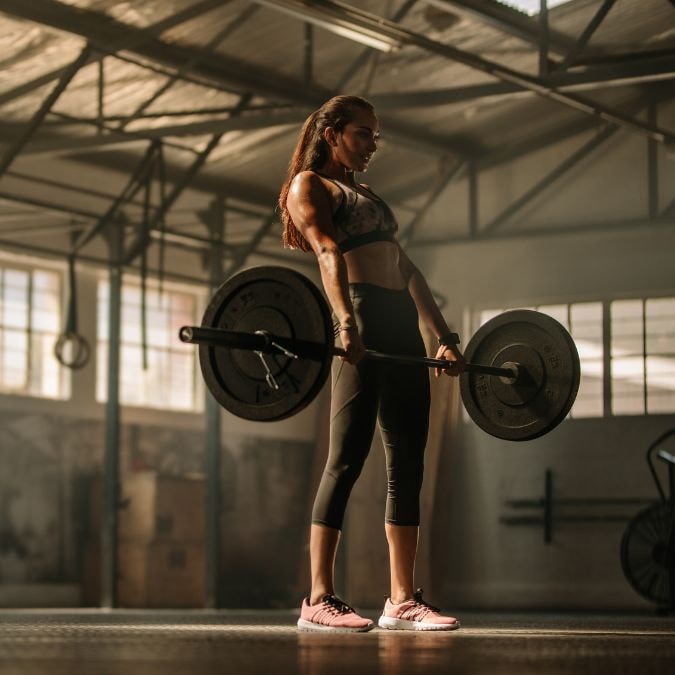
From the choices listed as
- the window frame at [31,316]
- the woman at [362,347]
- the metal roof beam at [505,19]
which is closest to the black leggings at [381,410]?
the woman at [362,347]

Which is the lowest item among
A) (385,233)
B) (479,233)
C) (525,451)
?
(525,451)

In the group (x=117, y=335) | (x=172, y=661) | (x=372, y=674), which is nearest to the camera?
A: (x=372, y=674)

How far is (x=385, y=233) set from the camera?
3430 millimetres

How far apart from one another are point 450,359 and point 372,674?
62.6 inches

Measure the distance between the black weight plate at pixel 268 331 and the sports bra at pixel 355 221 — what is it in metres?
0.32

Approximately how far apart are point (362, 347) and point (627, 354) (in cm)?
824

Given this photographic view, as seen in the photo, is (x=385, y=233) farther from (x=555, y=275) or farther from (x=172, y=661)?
(x=555, y=275)

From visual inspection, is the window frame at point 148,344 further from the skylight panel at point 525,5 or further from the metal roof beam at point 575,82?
the skylight panel at point 525,5

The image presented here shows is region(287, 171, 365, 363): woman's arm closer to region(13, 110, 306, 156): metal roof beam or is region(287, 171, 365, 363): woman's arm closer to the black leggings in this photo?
the black leggings

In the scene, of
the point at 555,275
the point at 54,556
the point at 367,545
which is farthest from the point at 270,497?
the point at 555,275

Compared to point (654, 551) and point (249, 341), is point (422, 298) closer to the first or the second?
point (249, 341)

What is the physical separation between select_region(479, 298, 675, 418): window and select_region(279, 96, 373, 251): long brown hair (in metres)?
7.80

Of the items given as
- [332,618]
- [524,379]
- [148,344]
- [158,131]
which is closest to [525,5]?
[158,131]

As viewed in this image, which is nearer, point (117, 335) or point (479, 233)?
point (117, 335)
